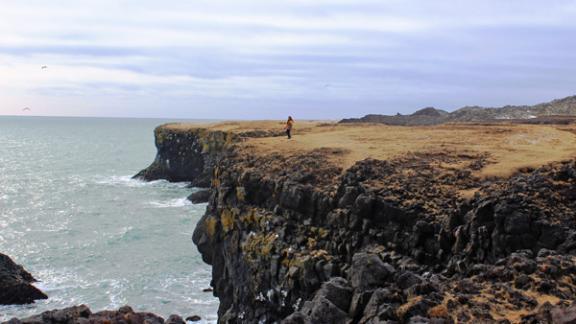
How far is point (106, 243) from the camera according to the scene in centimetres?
4606

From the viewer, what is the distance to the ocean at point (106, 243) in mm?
33781

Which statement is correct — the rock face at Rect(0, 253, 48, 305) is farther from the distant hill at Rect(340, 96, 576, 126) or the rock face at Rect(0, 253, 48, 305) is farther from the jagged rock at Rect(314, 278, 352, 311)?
the distant hill at Rect(340, 96, 576, 126)

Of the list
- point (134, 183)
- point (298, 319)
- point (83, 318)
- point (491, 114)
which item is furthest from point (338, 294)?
point (134, 183)

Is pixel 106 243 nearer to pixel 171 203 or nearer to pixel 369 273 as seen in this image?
pixel 171 203

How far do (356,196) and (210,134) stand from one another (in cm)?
4847

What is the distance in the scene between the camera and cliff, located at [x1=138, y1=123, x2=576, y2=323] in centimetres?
1394

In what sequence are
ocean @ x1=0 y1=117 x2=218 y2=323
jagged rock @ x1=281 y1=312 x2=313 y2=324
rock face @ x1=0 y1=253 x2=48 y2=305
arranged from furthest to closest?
ocean @ x1=0 y1=117 x2=218 y2=323
rock face @ x1=0 y1=253 x2=48 y2=305
jagged rock @ x1=281 y1=312 x2=313 y2=324

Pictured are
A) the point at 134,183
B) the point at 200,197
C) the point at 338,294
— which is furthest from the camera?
the point at 134,183

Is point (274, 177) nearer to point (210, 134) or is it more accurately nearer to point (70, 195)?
point (210, 134)

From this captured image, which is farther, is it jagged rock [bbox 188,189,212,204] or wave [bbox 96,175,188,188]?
wave [bbox 96,175,188,188]

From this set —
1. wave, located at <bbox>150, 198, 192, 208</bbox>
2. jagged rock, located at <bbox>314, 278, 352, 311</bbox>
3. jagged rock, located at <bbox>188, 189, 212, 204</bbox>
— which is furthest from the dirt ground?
jagged rock, located at <bbox>188, 189, 212, 204</bbox>

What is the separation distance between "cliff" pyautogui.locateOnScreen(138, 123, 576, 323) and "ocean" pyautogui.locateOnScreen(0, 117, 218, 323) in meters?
4.67

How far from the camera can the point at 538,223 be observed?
18172 millimetres

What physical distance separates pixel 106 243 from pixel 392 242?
31.9m
